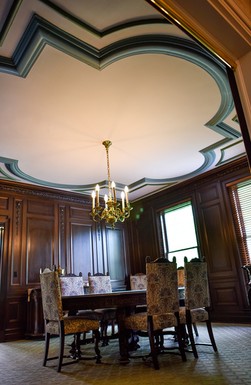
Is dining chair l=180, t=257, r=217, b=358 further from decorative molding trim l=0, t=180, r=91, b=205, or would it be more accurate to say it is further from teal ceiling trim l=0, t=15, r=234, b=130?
decorative molding trim l=0, t=180, r=91, b=205

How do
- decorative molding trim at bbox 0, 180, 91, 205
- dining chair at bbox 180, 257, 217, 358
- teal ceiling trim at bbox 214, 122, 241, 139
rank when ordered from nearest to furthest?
dining chair at bbox 180, 257, 217, 358, teal ceiling trim at bbox 214, 122, 241, 139, decorative molding trim at bbox 0, 180, 91, 205

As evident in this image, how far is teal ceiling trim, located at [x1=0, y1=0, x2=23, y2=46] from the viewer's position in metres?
2.08

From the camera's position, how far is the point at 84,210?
21.6 feet

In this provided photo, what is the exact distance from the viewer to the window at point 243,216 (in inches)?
198

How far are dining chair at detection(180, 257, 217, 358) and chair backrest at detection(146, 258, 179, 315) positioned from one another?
22 centimetres

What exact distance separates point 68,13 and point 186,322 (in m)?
3.05

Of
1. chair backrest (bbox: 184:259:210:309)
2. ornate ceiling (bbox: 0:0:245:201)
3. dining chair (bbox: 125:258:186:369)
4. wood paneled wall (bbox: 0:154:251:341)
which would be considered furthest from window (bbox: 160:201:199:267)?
dining chair (bbox: 125:258:186:369)

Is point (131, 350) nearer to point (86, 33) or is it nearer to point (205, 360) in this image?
point (205, 360)

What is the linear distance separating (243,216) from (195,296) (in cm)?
258

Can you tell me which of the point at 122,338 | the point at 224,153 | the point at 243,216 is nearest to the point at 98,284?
the point at 122,338

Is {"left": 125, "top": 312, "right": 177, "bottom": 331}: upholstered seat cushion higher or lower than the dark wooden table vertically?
lower

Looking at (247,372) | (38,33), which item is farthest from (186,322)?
(38,33)

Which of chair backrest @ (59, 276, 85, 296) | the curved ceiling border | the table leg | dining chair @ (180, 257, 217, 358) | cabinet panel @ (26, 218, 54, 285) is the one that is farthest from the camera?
cabinet panel @ (26, 218, 54, 285)

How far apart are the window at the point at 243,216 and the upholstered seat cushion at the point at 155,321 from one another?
269 centimetres
